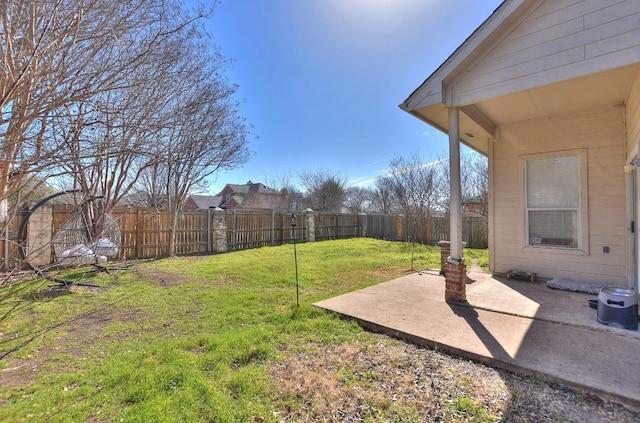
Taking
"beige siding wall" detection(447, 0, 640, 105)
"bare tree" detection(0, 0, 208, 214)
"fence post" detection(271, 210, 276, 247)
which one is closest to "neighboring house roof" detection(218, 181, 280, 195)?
"fence post" detection(271, 210, 276, 247)

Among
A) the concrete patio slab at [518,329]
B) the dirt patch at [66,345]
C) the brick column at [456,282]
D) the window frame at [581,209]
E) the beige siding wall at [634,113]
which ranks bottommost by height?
the dirt patch at [66,345]

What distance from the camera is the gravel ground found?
6.66 ft

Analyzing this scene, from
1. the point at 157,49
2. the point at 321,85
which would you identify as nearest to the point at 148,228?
the point at 321,85

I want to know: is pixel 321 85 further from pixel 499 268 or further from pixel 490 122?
pixel 499 268

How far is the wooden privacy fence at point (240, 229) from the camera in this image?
976cm

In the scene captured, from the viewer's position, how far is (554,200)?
543 cm

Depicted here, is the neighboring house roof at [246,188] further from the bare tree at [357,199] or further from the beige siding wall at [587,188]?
the beige siding wall at [587,188]

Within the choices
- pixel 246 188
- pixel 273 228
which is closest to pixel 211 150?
pixel 273 228

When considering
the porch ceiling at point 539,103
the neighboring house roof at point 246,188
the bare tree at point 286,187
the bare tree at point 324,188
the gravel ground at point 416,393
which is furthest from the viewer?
the neighboring house roof at point 246,188

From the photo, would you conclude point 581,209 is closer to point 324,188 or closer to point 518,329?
point 518,329

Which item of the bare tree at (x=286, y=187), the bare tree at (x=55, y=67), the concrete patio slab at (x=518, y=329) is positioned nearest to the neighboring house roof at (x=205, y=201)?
the bare tree at (x=286, y=187)

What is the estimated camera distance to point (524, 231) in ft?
18.8

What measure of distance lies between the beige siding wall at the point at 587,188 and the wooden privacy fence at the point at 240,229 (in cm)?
643

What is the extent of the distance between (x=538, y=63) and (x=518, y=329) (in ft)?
10.2
